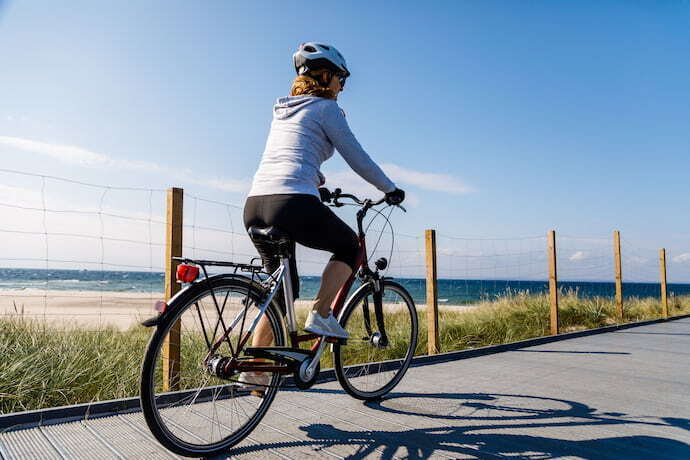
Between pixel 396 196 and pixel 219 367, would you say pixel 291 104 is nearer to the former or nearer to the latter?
pixel 396 196

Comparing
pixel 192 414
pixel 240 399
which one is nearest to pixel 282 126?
pixel 240 399

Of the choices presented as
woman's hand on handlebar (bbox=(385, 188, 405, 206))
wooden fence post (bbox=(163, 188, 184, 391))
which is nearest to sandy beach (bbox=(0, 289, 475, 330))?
wooden fence post (bbox=(163, 188, 184, 391))

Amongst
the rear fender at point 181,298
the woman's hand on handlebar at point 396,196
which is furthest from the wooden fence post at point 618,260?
the rear fender at point 181,298

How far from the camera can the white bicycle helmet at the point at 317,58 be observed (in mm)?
2668

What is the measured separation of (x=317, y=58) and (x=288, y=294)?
126 centimetres

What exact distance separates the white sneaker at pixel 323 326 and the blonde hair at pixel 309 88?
1174 millimetres

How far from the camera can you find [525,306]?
32.5 ft

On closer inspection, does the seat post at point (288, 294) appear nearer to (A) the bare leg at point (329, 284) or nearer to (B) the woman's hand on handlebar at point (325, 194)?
(A) the bare leg at point (329, 284)

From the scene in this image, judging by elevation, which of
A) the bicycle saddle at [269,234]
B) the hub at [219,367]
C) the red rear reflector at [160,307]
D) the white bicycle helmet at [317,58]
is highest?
the white bicycle helmet at [317,58]

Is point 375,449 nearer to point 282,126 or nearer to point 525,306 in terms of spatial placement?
point 282,126

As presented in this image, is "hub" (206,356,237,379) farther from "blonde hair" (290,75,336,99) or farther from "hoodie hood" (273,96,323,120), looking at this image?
"blonde hair" (290,75,336,99)

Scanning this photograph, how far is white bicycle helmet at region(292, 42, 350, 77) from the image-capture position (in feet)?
8.75

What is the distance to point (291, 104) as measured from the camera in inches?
103

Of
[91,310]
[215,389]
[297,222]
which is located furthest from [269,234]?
[91,310]
